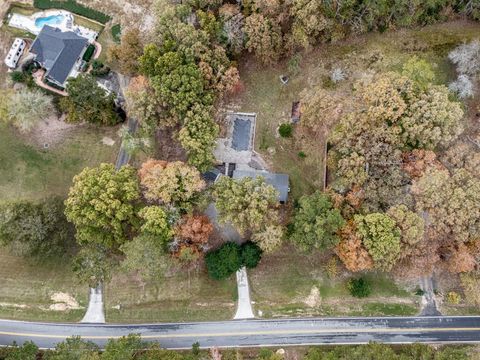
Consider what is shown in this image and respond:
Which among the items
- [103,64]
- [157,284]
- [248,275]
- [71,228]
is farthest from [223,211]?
[103,64]

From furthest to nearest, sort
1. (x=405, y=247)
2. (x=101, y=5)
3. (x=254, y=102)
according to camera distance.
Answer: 1. (x=101, y=5)
2. (x=254, y=102)
3. (x=405, y=247)

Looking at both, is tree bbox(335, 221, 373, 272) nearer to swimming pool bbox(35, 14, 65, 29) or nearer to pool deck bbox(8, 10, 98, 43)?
pool deck bbox(8, 10, 98, 43)

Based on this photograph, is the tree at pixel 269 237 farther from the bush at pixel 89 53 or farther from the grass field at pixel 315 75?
the bush at pixel 89 53

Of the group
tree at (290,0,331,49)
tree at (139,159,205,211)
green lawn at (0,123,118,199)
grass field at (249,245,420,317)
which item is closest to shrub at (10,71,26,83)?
green lawn at (0,123,118,199)

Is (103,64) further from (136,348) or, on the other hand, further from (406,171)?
(406,171)

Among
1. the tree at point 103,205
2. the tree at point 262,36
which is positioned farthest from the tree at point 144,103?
the tree at point 262,36

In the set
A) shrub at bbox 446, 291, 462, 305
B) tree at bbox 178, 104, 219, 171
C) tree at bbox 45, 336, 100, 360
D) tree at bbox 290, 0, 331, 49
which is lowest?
tree at bbox 45, 336, 100, 360

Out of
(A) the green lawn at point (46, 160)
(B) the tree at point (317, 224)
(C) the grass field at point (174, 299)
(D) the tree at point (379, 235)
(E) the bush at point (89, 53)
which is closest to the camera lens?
(D) the tree at point (379, 235)
